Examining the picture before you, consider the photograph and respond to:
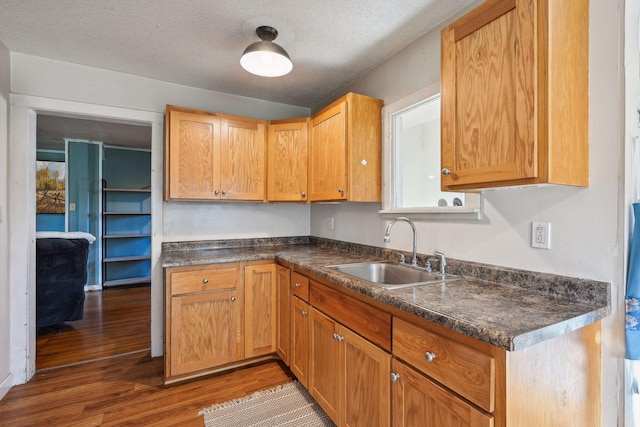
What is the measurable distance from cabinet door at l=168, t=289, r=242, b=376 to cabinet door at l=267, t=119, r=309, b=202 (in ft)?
3.10

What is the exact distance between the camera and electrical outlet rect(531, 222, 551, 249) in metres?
1.32

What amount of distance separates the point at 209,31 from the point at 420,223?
5.81 feet

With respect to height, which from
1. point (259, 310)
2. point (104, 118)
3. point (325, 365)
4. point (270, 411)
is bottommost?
point (270, 411)

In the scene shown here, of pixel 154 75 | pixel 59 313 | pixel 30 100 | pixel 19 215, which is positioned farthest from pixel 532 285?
pixel 59 313

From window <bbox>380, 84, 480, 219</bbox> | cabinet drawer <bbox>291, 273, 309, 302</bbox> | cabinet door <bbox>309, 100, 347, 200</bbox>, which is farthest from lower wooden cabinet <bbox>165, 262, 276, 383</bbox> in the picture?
window <bbox>380, 84, 480, 219</bbox>

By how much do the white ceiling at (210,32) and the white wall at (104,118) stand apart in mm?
131

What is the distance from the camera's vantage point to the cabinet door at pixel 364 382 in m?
1.33

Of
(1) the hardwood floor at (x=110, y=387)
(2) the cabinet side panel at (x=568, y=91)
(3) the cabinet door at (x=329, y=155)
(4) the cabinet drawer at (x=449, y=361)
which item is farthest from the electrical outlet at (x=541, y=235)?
(1) the hardwood floor at (x=110, y=387)

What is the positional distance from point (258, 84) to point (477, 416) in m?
2.70

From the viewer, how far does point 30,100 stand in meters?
2.28

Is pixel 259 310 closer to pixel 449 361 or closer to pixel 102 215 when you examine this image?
pixel 449 361

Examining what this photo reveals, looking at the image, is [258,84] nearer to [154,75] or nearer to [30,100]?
[154,75]

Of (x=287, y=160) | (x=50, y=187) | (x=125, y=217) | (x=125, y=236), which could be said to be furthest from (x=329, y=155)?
(x=50, y=187)

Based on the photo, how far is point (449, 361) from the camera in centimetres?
104
